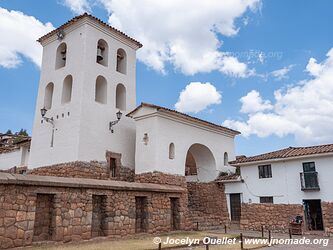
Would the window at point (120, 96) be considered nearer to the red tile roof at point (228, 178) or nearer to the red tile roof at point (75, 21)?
the red tile roof at point (75, 21)

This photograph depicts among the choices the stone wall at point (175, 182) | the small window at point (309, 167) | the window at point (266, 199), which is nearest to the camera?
the stone wall at point (175, 182)

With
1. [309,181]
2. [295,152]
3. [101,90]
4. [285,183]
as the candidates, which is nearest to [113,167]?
[101,90]

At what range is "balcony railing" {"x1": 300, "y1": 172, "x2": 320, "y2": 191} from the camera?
48.1 feet

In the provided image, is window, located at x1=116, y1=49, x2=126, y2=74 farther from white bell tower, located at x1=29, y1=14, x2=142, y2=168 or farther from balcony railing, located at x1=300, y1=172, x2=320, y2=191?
balcony railing, located at x1=300, y1=172, x2=320, y2=191

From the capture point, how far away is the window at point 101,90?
17.1 metres

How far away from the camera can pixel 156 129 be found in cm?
1527

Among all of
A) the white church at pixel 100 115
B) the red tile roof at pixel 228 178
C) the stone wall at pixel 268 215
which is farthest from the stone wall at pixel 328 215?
the white church at pixel 100 115

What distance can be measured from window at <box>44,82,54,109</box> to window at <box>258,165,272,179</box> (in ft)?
38.7

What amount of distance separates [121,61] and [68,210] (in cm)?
1112

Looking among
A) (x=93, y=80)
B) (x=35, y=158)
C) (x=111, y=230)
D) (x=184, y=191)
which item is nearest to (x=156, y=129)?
(x=184, y=191)

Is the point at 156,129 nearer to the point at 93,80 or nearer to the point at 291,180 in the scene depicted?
the point at 93,80

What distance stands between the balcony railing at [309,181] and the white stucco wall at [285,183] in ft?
0.54

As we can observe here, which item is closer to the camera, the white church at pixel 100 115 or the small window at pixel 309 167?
the small window at pixel 309 167

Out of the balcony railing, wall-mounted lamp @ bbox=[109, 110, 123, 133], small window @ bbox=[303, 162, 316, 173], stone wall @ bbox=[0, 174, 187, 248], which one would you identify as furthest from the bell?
the balcony railing
